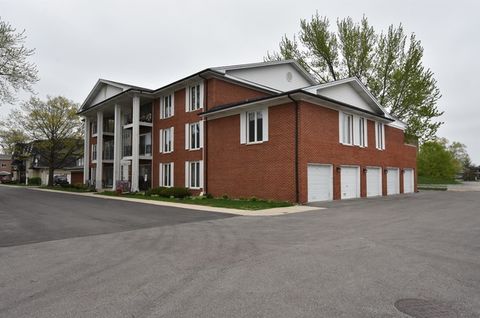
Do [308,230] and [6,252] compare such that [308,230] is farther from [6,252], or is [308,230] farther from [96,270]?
[6,252]

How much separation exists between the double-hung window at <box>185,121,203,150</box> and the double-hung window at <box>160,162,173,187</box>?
2.66 metres

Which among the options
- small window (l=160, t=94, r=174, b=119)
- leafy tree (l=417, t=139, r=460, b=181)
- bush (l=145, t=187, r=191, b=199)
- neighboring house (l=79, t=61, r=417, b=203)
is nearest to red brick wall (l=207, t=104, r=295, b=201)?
neighboring house (l=79, t=61, r=417, b=203)

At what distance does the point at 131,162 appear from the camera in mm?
27688

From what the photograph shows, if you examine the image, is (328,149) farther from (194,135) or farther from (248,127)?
(194,135)

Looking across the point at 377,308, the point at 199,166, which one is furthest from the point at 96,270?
the point at 199,166

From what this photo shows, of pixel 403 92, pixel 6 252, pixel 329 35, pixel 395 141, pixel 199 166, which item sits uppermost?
pixel 329 35

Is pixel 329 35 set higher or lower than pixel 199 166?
higher

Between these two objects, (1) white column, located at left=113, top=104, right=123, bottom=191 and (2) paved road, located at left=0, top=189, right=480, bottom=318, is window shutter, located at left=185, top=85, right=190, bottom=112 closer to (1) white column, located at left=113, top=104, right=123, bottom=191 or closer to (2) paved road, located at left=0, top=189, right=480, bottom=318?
(1) white column, located at left=113, top=104, right=123, bottom=191

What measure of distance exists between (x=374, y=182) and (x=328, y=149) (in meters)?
6.68

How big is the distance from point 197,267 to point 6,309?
8.70ft

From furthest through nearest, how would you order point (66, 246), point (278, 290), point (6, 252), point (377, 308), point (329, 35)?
point (329, 35), point (66, 246), point (6, 252), point (278, 290), point (377, 308)

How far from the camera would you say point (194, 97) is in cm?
2420

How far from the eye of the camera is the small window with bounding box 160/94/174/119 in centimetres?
2652

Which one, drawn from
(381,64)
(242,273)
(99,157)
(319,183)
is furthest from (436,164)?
(242,273)
